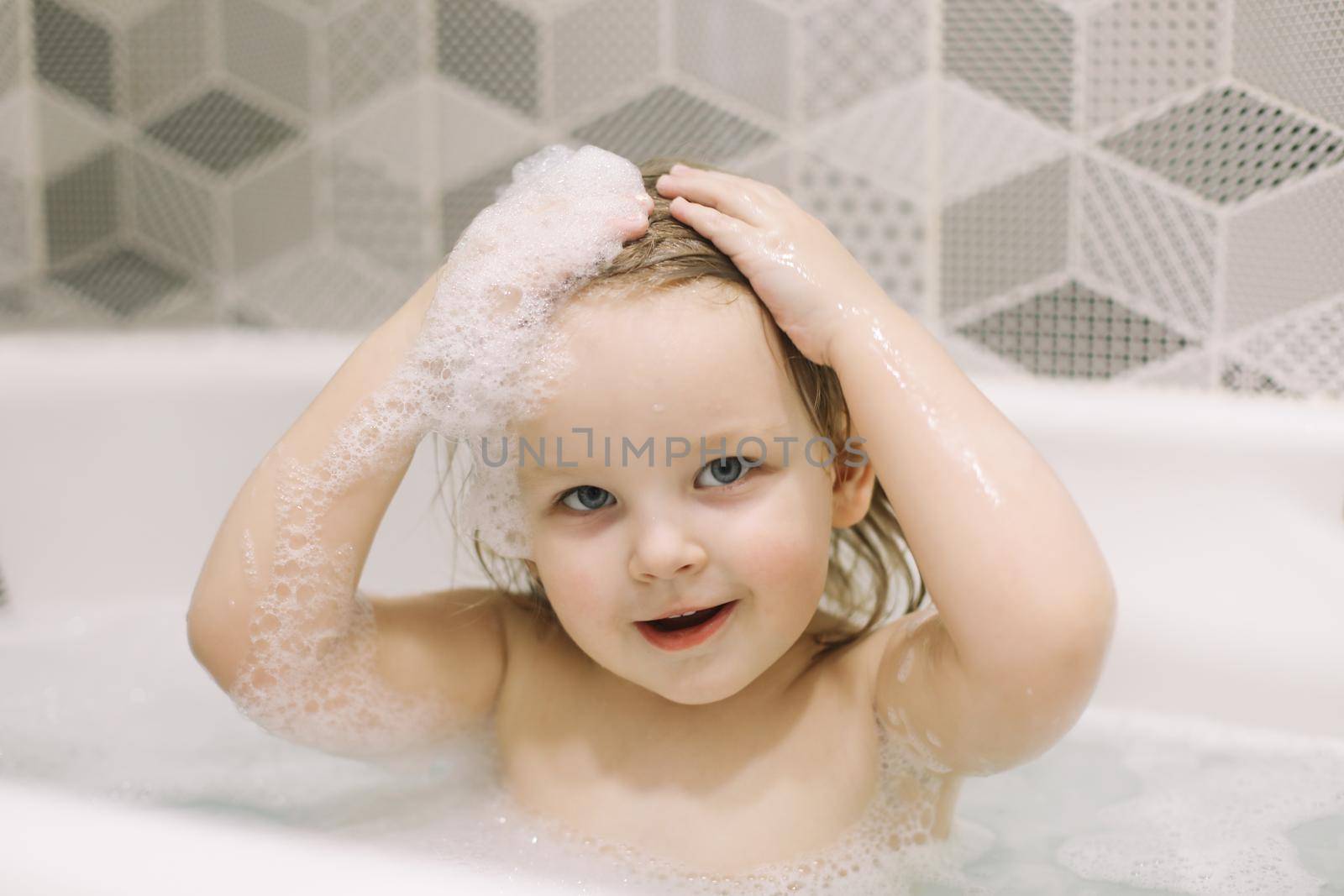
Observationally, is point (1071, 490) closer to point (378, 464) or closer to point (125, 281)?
point (378, 464)

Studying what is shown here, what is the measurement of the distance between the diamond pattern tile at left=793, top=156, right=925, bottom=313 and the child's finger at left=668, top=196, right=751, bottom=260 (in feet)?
2.20

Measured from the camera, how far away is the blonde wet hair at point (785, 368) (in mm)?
815

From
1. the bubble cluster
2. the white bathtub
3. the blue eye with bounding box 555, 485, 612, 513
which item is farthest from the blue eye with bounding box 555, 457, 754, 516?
the white bathtub

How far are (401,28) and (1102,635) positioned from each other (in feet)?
3.86

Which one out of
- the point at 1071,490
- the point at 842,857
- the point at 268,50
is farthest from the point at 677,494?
the point at 268,50

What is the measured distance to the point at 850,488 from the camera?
93cm

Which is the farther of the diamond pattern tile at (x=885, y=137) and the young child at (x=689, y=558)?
the diamond pattern tile at (x=885, y=137)

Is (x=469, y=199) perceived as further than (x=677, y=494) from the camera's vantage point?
Yes

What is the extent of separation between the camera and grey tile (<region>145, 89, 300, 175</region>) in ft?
5.42

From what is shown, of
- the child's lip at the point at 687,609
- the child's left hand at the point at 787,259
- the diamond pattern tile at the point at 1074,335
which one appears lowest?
the child's lip at the point at 687,609

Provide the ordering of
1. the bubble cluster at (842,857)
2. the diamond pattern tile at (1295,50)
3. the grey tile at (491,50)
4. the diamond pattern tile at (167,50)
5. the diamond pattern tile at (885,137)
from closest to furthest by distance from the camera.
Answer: the bubble cluster at (842,857)
the diamond pattern tile at (1295,50)
the diamond pattern tile at (885,137)
the grey tile at (491,50)
the diamond pattern tile at (167,50)

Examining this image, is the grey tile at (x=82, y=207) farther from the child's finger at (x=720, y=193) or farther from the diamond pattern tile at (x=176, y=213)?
the child's finger at (x=720, y=193)

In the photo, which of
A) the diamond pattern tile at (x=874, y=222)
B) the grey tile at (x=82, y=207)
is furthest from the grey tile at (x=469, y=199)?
the grey tile at (x=82, y=207)

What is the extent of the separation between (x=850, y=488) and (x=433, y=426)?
29 centimetres
